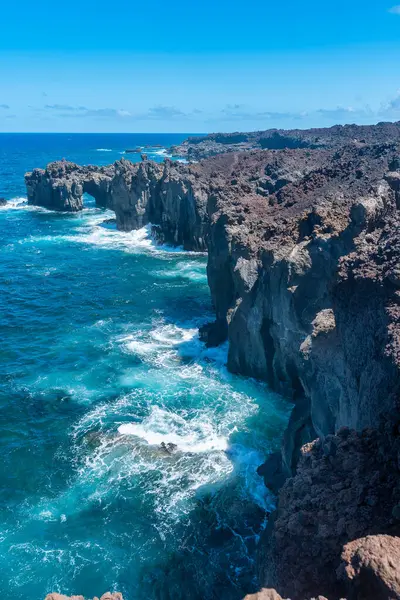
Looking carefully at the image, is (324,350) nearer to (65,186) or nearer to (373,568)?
(373,568)

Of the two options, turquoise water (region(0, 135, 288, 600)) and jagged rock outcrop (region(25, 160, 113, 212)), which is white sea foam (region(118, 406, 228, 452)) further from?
jagged rock outcrop (region(25, 160, 113, 212))

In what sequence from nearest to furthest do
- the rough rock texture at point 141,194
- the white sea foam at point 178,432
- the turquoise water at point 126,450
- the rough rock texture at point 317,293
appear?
the rough rock texture at point 317,293 < the turquoise water at point 126,450 < the white sea foam at point 178,432 < the rough rock texture at point 141,194

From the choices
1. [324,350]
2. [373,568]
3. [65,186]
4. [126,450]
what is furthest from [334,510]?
[65,186]

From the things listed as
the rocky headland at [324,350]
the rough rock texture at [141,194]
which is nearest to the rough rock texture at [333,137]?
the rough rock texture at [141,194]

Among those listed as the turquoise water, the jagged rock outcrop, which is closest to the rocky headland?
the turquoise water

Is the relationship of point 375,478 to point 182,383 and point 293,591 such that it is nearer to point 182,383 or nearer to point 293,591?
point 293,591

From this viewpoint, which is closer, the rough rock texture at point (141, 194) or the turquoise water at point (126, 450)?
the turquoise water at point (126, 450)

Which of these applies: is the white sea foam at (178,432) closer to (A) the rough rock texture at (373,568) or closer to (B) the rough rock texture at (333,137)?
(A) the rough rock texture at (373,568)

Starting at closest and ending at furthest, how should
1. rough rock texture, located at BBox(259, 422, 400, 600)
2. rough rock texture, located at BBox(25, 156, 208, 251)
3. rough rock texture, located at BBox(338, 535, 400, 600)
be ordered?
1. rough rock texture, located at BBox(338, 535, 400, 600)
2. rough rock texture, located at BBox(259, 422, 400, 600)
3. rough rock texture, located at BBox(25, 156, 208, 251)
